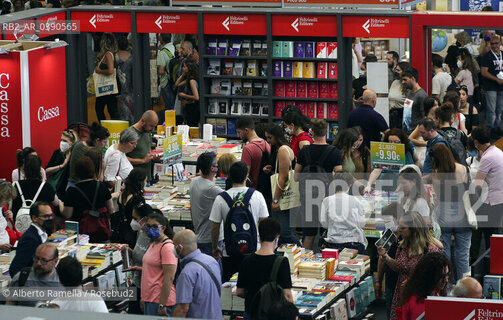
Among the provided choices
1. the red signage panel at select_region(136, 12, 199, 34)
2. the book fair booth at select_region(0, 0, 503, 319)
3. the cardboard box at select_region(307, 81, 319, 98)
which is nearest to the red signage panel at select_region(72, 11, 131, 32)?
the book fair booth at select_region(0, 0, 503, 319)

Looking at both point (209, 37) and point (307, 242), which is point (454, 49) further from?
point (307, 242)

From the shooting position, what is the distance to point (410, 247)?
7234mm

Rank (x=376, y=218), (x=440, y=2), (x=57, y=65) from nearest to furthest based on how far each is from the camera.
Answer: (x=376, y=218), (x=57, y=65), (x=440, y=2)

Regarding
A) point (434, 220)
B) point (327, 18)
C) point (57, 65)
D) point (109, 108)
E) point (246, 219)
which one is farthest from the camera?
point (109, 108)

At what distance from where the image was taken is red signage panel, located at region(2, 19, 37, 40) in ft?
41.0

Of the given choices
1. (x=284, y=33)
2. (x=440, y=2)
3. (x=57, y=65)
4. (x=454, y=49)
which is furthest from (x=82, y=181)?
(x=440, y=2)

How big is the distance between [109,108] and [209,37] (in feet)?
7.08

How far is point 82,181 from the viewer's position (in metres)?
8.55

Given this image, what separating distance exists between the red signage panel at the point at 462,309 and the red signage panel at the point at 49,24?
872cm

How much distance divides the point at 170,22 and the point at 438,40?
593 cm

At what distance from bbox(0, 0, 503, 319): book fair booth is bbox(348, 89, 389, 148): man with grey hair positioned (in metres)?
1.66

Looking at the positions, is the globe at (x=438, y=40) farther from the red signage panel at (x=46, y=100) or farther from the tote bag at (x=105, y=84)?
the red signage panel at (x=46, y=100)

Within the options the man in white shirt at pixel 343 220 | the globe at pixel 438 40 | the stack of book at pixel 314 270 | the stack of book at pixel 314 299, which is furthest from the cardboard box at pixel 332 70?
the stack of book at pixel 314 299

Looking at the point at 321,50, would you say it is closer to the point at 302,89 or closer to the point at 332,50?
the point at 332,50
